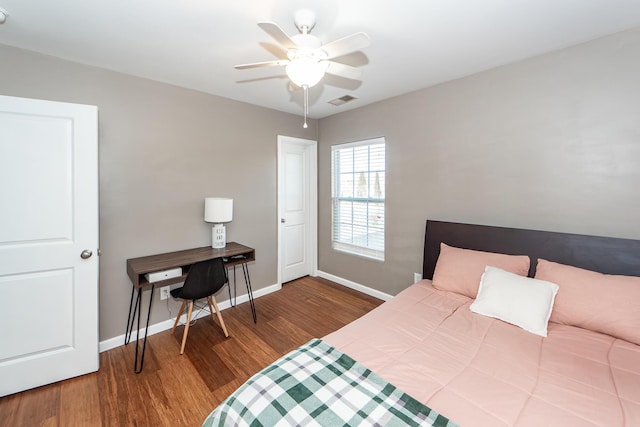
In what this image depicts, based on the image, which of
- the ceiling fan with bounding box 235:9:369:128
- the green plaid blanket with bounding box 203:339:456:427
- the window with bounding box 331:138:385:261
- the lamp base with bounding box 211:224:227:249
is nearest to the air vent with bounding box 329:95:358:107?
the window with bounding box 331:138:385:261

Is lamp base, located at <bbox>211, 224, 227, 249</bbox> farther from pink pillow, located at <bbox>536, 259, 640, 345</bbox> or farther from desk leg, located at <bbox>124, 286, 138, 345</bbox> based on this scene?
pink pillow, located at <bbox>536, 259, 640, 345</bbox>

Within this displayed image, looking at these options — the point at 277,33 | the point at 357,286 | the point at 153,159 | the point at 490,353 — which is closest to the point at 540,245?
the point at 490,353

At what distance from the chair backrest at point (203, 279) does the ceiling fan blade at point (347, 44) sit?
190 centimetres

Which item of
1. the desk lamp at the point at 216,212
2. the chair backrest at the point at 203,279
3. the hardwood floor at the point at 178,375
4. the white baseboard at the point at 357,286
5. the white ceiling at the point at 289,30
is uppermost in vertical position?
the white ceiling at the point at 289,30

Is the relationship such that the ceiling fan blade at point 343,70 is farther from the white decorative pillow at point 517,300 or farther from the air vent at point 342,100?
the white decorative pillow at point 517,300

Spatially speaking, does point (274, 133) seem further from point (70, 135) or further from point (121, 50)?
point (70, 135)

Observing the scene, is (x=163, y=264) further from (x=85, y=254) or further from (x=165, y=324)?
(x=165, y=324)

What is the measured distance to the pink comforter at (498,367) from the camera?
1.06m

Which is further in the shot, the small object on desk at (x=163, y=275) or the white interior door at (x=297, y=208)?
the white interior door at (x=297, y=208)

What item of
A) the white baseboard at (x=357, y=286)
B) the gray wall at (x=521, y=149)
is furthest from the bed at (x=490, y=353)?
the white baseboard at (x=357, y=286)

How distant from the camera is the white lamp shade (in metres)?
2.75

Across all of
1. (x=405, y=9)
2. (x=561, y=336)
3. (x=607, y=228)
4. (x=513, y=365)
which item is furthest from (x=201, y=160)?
(x=607, y=228)

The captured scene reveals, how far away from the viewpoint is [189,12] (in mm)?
1594

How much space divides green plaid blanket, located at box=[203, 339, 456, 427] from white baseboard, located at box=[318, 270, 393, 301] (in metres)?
2.21
